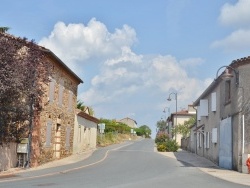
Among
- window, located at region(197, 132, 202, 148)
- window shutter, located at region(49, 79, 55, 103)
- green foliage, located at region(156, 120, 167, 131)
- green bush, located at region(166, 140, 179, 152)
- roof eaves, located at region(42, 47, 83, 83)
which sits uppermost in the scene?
roof eaves, located at region(42, 47, 83, 83)

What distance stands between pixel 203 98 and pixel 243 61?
12.9 m

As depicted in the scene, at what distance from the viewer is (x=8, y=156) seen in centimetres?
→ 2319

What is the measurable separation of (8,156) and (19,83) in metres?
4.98

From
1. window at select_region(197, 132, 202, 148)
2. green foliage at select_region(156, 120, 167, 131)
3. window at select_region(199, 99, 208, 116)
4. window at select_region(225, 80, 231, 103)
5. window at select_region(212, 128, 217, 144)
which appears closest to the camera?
window at select_region(225, 80, 231, 103)

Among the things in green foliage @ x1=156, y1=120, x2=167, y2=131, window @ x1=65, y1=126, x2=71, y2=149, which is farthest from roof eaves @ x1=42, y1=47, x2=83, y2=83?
green foliage @ x1=156, y1=120, x2=167, y2=131

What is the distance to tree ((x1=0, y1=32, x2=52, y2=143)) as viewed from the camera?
67.1 ft

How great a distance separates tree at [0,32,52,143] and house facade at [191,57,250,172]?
9995 mm

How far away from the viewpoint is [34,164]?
80.2ft

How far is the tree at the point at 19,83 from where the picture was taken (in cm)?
2044

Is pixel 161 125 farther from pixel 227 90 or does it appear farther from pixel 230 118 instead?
pixel 230 118

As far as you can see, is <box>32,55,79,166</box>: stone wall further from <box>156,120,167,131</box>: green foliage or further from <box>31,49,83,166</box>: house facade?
<box>156,120,167,131</box>: green foliage

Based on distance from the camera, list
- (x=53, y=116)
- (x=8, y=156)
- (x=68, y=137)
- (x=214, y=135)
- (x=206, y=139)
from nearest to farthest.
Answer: (x=8, y=156) → (x=53, y=116) → (x=214, y=135) → (x=68, y=137) → (x=206, y=139)

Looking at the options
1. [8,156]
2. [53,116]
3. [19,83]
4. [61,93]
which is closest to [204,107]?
[61,93]

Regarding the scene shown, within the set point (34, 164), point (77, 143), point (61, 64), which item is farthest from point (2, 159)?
point (77, 143)
